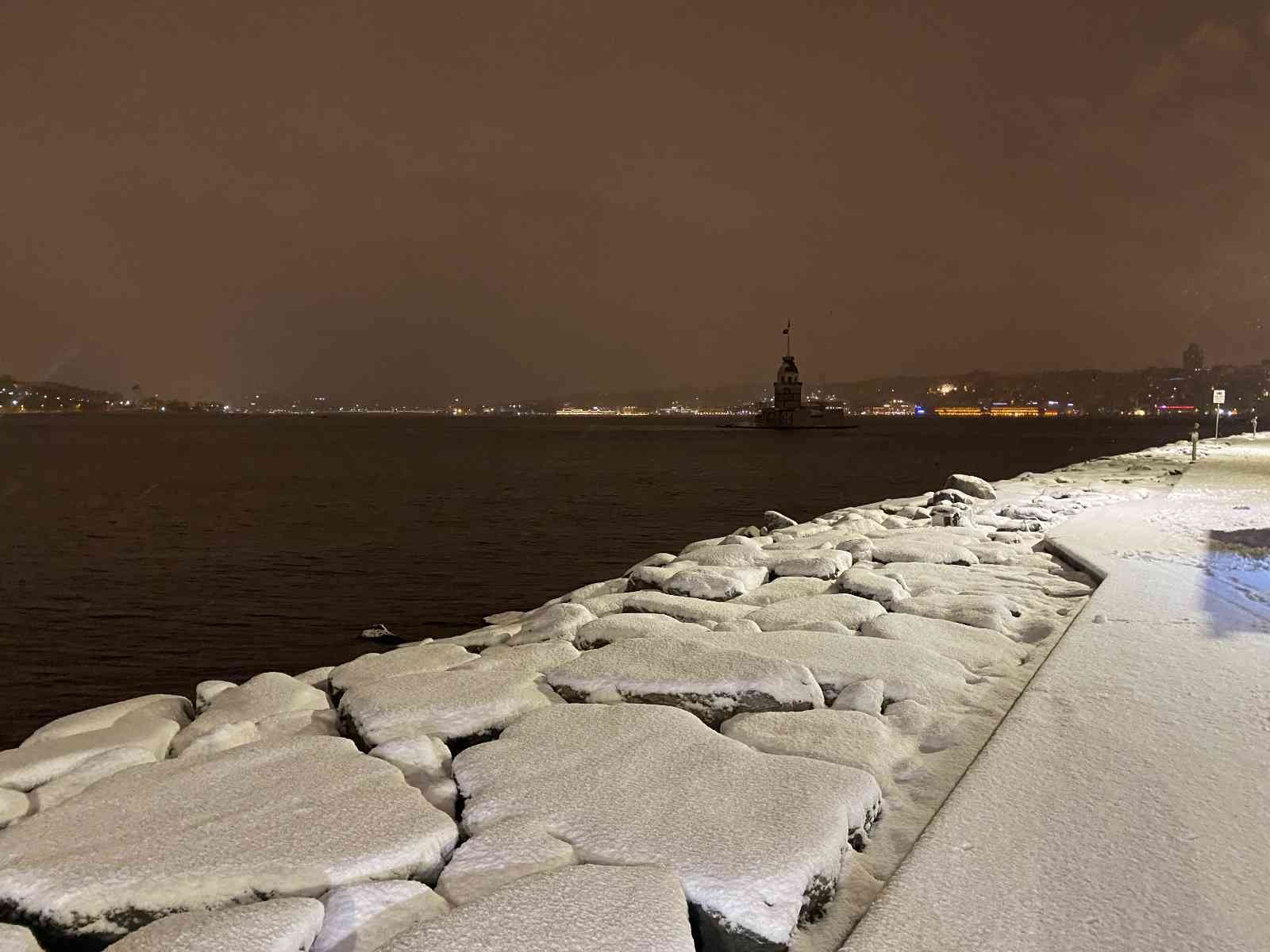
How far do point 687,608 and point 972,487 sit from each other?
8973 mm

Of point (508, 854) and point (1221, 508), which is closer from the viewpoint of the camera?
point (508, 854)

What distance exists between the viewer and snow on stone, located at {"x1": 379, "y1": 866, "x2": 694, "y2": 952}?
1918 mm

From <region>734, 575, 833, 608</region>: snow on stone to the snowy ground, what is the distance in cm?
25

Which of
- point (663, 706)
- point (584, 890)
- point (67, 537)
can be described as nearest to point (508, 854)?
point (584, 890)

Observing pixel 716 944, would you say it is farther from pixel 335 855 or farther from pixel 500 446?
pixel 500 446

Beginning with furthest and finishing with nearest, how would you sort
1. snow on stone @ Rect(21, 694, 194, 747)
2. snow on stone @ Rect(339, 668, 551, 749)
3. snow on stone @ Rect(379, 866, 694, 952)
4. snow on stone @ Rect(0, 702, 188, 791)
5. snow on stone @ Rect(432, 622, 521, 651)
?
snow on stone @ Rect(432, 622, 521, 651) < snow on stone @ Rect(21, 694, 194, 747) < snow on stone @ Rect(339, 668, 551, 749) < snow on stone @ Rect(0, 702, 188, 791) < snow on stone @ Rect(379, 866, 694, 952)

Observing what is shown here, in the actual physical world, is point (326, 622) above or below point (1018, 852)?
below

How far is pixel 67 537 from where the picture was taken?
61.9ft

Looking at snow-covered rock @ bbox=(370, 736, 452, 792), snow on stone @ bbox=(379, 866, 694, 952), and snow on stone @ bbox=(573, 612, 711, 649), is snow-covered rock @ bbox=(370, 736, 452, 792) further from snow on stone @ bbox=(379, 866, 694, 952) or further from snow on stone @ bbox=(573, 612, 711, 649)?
snow on stone @ bbox=(573, 612, 711, 649)

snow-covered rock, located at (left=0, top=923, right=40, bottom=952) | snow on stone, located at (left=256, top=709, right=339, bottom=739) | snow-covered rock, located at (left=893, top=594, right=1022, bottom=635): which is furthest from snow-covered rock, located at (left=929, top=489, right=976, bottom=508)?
snow-covered rock, located at (left=0, top=923, right=40, bottom=952)

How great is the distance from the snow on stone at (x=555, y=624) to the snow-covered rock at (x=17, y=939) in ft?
10.4

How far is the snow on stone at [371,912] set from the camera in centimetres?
209

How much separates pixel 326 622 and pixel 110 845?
8.93 metres

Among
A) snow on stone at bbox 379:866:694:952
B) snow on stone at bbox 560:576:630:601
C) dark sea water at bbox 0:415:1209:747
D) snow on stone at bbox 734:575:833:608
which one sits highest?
snow on stone at bbox 379:866:694:952
